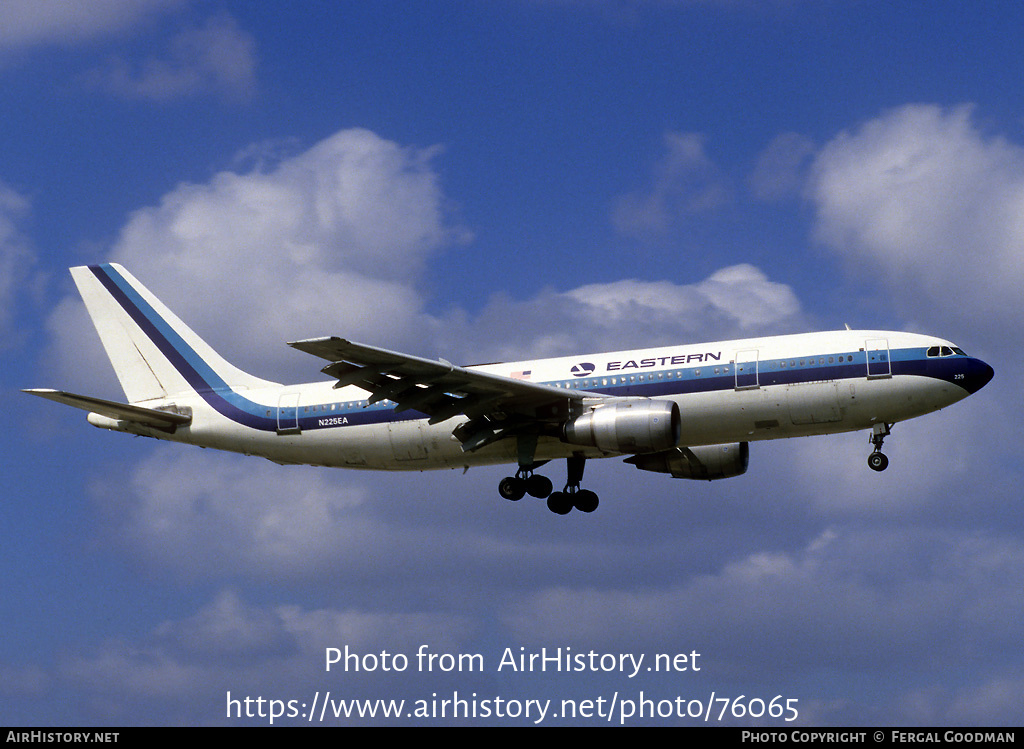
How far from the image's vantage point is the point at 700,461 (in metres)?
51.6

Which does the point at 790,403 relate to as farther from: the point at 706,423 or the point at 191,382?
the point at 191,382

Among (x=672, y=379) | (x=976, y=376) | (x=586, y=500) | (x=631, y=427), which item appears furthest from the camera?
(x=586, y=500)

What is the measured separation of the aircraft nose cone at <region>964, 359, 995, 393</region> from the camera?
146 ft

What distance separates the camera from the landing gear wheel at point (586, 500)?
49.9 meters

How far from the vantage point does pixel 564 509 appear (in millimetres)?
50062

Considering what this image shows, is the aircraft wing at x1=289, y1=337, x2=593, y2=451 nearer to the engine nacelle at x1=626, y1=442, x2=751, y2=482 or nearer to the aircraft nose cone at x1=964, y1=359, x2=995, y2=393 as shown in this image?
the engine nacelle at x1=626, y1=442, x2=751, y2=482

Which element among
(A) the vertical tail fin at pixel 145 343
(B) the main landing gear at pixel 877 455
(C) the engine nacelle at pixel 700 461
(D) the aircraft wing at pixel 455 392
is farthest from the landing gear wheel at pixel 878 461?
(A) the vertical tail fin at pixel 145 343

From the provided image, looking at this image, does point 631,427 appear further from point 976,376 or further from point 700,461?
point 976,376

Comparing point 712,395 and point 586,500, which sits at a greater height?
point 712,395

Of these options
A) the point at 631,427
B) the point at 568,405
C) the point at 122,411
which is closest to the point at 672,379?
the point at 631,427

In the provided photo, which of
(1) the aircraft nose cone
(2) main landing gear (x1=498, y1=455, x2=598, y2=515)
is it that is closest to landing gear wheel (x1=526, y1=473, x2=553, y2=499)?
(2) main landing gear (x1=498, y1=455, x2=598, y2=515)

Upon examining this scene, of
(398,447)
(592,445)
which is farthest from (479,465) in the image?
(592,445)

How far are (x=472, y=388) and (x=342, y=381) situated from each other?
15.1 ft

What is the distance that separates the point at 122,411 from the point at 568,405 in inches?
655
